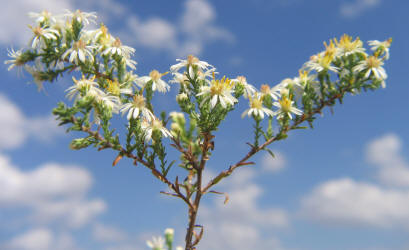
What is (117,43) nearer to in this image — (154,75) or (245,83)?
(154,75)

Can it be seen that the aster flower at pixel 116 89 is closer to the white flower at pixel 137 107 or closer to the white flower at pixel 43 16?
the white flower at pixel 137 107

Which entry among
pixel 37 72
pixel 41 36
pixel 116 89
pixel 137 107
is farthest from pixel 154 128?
pixel 41 36

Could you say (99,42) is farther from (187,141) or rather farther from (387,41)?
(387,41)

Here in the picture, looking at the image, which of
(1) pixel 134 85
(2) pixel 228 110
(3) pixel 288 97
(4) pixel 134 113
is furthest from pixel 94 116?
(3) pixel 288 97

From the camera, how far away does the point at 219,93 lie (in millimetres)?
4246

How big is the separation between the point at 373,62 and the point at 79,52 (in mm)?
3045

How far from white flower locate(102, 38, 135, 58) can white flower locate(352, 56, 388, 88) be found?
2.54m

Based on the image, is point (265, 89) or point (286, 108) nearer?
point (286, 108)

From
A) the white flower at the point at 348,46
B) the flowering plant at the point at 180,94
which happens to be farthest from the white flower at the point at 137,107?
the white flower at the point at 348,46

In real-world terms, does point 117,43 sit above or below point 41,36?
above

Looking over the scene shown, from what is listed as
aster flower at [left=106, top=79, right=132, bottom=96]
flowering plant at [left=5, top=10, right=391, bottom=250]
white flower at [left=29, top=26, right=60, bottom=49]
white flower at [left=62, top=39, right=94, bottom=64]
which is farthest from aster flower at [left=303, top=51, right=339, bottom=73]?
white flower at [left=29, top=26, right=60, bottom=49]

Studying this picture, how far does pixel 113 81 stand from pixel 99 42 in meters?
0.48

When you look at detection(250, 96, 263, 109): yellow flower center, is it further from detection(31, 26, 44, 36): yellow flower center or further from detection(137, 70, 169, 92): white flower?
detection(31, 26, 44, 36): yellow flower center

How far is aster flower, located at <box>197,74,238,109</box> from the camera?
13.7 ft
